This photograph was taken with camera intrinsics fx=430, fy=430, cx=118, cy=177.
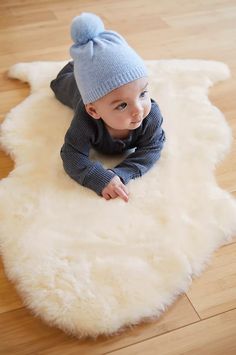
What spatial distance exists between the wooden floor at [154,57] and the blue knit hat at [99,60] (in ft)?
1.38

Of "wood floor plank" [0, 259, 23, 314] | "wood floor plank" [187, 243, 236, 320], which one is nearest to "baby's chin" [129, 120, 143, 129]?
"wood floor plank" [187, 243, 236, 320]

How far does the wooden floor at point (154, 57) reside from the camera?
913 mm

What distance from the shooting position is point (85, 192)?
1216 millimetres

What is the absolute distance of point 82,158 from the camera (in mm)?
1229

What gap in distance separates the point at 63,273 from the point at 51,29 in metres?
1.54

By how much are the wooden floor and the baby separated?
250 mm

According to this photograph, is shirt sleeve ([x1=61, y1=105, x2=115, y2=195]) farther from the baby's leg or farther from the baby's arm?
the baby's leg

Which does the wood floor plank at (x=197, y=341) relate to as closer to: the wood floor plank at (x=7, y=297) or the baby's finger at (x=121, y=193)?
the wood floor plank at (x=7, y=297)

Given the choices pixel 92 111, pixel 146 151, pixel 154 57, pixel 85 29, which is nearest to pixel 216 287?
pixel 146 151

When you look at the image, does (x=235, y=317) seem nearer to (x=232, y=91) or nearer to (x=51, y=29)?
(x=232, y=91)

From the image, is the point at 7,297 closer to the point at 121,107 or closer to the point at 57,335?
the point at 57,335

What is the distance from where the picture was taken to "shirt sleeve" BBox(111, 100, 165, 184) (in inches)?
49.1

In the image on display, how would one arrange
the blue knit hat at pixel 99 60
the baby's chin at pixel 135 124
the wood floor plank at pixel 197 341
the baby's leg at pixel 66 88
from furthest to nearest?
the baby's leg at pixel 66 88 < the baby's chin at pixel 135 124 < the blue knit hat at pixel 99 60 < the wood floor plank at pixel 197 341

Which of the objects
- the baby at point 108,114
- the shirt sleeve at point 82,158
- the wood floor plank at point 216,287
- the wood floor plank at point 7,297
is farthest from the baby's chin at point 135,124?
the wood floor plank at point 7,297
